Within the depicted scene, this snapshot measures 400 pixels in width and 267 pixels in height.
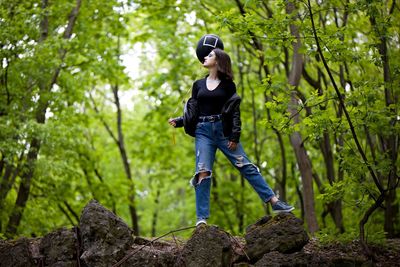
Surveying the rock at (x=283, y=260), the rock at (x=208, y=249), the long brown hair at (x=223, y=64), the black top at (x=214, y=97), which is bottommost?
the rock at (x=283, y=260)

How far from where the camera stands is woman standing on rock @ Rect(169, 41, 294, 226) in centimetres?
611

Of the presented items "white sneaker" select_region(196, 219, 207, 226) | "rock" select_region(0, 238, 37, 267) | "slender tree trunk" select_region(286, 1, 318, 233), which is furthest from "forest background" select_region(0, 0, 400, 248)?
"rock" select_region(0, 238, 37, 267)

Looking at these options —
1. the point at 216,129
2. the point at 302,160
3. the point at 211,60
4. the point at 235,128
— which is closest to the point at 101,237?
the point at 216,129

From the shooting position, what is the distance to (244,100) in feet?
57.2

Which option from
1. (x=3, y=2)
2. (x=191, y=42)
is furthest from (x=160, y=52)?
(x=3, y=2)

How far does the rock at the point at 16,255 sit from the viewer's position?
6.15m

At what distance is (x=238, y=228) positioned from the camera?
1652 centimetres

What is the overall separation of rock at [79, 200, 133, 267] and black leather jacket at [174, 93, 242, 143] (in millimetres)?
1418

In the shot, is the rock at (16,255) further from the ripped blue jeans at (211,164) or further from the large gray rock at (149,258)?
the ripped blue jeans at (211,164)

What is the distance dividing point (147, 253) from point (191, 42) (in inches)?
434

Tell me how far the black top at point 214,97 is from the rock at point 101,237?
5.46 ft

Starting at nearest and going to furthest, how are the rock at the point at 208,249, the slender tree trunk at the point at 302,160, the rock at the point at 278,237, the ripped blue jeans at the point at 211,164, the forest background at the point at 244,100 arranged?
the rock at the point at 208,249 → the rock at the point at 278,237 → the ripped blue jeans at the point at 211,164 → the forest background at the point at 244,100 → the slender tree trunk at the point at 302,160

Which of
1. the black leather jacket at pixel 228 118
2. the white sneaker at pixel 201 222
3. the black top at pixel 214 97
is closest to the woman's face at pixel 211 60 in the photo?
the black top at pixel 214 97

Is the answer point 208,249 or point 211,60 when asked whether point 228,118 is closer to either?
point 211,60
